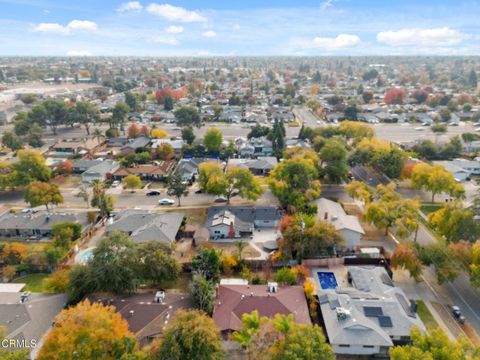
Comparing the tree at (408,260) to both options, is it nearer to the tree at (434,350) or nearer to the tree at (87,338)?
the tree at (434,350)

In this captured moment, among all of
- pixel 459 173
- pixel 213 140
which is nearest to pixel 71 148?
pixel 213 140

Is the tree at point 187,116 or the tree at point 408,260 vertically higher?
the tree at point 187,116

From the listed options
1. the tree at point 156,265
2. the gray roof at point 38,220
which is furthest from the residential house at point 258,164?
the tree at point 156,265

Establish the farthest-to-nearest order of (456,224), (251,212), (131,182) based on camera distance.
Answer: (131,182) → (251,212) → (456,224)

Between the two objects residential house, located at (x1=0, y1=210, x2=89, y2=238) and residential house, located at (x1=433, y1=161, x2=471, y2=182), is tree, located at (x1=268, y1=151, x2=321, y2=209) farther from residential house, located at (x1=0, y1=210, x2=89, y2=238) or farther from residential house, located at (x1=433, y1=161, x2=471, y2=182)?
residential house, located at (x1=433, y1=161, x2=471, y2=182)

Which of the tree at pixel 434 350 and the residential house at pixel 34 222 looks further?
the residential house at pixel 34 222

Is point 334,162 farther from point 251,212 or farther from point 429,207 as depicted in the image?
point 251,212

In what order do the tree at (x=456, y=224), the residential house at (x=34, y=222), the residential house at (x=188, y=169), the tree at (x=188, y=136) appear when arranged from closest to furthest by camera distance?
the tree at (x=456, y=224)
the residential house at (x=34, y=222)
the residential house at (x=188, y=169)
the tree at (x=188, y=136)

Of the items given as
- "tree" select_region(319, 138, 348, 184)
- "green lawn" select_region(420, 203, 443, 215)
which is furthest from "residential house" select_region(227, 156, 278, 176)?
"green lawn" select_region(420, 203, 443, 215)
